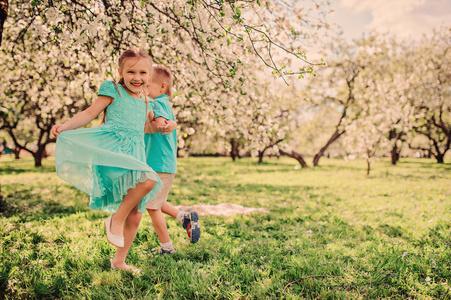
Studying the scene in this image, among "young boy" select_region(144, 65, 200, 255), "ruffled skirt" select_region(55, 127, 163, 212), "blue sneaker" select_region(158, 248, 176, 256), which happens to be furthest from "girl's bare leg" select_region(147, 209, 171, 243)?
"ruffled skirt" select_region(55, 127, 163, 212)

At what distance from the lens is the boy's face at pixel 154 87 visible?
10.4ft

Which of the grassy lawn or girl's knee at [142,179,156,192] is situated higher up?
girl's knee at [142,179,156,192]

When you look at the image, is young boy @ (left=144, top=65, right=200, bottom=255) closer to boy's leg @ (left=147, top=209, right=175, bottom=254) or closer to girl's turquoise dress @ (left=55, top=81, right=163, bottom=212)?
boy's leg @ (left=147, top=209, right=175, bottom=254)

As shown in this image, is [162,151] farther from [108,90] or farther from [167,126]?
[108,90]

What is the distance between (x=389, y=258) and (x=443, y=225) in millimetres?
2342

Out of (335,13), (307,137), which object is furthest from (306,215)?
(307,137)

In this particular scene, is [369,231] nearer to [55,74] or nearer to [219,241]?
[219,241]

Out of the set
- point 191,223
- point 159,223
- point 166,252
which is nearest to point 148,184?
point 159,223

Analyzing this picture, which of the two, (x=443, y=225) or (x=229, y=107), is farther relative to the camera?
(x=229, y=107)

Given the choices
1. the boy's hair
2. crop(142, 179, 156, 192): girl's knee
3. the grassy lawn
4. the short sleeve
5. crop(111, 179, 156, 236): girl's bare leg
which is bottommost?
the grassy lawn

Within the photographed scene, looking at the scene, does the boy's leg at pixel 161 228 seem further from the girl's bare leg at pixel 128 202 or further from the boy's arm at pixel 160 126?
the boy's arm at pixel 160 126

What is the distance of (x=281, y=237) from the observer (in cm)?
425

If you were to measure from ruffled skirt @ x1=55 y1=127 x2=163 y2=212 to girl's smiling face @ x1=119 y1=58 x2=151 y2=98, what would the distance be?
19.3 inches

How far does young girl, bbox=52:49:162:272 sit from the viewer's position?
2.42 meters
